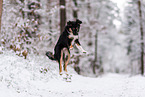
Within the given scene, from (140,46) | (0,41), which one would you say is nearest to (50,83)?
(0,41)

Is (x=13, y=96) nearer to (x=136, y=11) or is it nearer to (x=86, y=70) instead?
(x=86, y=70)

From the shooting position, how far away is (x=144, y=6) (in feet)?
81.0

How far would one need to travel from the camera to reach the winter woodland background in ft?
33.0

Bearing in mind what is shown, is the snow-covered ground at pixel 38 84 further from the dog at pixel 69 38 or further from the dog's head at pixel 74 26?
the dog's head at pixel 74 26

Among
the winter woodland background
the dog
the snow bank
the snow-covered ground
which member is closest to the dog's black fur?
the dog

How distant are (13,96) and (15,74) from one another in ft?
4.75

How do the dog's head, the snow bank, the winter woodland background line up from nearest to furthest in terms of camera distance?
the snow bank < the dog's head < the winter woodland background

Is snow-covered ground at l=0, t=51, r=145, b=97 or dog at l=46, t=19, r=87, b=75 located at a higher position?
dog at l=46, t=19, r=87, b=75

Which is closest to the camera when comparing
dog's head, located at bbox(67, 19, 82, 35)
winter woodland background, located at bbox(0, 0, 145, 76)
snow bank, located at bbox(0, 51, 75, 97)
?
snow bank, located at bbox(0, 51, 75, 97)

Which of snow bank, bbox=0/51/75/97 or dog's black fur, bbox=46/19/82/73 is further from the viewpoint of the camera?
dog's black fur, bbox=46/19/82/73

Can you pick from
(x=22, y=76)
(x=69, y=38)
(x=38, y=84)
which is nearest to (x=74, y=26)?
(x=69, y=38)

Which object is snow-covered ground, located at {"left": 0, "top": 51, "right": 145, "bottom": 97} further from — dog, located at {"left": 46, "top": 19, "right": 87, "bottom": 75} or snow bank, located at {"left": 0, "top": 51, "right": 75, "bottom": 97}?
dog, located at {"left": 46, "top": 19, "right": 87, "bottom": 75}

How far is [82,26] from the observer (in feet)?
Answer: 69.6

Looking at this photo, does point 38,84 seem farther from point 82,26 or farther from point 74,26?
point 82,26
